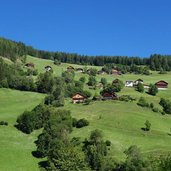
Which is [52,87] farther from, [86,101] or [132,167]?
[132,167]

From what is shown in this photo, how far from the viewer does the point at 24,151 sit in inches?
4146

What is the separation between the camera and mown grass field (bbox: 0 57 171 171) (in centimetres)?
10256

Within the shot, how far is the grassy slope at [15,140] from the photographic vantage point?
9762cm

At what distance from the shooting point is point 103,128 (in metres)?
120

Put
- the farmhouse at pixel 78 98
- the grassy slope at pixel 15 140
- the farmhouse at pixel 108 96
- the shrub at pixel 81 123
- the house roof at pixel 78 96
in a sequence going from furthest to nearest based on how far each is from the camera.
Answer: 1. the farmhouse at pixel 108 96
2. the house roof at pixel 78 96
3. the farmhouse at pixel 78 98
4. the shrub at pixel 81 123
5. the grassy slope at pixel 15 140

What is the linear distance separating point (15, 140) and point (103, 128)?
2368cm

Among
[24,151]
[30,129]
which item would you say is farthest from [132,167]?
[30,129]

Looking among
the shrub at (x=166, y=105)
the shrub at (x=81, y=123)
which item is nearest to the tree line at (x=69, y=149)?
the shrub at (x=81, y=123)

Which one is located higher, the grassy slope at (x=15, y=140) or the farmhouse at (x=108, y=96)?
the farmhouse at (x=108, y=96)

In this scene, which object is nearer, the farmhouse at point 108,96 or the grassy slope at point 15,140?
the grassy slope at point 15,140

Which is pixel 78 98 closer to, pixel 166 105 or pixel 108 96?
pixel 108 96

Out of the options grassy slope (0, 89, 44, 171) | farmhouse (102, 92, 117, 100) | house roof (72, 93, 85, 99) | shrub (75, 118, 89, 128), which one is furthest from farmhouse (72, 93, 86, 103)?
shrub (75, 118, 89, 128)

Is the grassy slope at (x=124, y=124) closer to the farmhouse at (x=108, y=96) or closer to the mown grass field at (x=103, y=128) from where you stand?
the mown grass field at (x=103, y=128)

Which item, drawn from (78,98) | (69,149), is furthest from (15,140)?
(78,98)
